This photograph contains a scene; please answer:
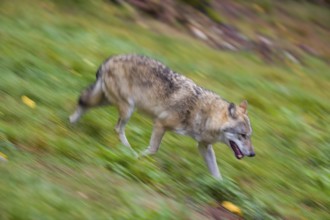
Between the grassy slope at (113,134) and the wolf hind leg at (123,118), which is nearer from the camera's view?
the grassy slope at (113,134)

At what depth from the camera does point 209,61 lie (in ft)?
61.1

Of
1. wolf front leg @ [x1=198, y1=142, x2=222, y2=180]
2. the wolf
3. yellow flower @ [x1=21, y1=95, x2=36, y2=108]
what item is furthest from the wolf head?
yellow flower @ [x1=21, y1=95, x2=36, y2=108]

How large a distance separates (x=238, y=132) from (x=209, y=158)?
0.56 m

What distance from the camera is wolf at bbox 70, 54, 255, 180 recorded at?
35.4 ft

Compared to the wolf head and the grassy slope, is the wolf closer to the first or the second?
the wolf head

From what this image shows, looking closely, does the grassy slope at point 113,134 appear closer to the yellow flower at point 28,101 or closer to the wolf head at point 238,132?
the yellow flower at point 28,101

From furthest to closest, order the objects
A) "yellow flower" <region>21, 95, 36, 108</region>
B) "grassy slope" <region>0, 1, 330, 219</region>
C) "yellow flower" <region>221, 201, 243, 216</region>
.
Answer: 1. "yellow flower" <region>21, 95, 36, 108</region>
2. "yellow flower" <region>221, 201, 243, 216</region>
3. "grassy slope" <region>0, 1, 330, 219</region>

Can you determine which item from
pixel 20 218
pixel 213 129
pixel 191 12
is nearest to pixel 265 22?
pixel 191 12

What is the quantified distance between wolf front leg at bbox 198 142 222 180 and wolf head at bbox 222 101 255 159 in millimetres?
325

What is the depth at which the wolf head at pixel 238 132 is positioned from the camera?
10750mm

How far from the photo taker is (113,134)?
11055mm

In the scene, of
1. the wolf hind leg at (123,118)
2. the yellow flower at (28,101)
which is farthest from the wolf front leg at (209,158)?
the yellow flower at (28,101)

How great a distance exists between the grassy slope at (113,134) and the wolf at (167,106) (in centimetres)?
43

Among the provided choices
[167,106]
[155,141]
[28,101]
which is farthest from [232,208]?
[28,101]
